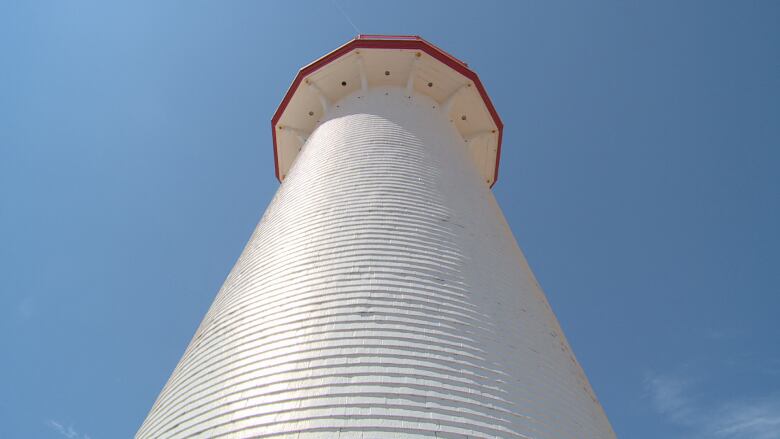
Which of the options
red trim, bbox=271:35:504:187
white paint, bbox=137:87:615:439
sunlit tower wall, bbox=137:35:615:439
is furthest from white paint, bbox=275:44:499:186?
white paint, bbox=137:87:615:439

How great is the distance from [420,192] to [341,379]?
3.57 metres

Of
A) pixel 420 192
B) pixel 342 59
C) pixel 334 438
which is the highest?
pixel 342 59

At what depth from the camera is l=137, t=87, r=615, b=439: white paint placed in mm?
4496

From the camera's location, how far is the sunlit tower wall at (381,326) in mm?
4508

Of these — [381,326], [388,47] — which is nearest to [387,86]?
[388,47]

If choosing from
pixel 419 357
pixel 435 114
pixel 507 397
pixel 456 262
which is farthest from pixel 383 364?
pixel 435 114

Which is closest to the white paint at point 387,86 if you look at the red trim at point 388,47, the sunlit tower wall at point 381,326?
the red trim at point 388,47

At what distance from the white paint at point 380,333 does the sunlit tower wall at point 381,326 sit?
0.06 feet

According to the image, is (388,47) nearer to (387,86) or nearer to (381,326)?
(387,86)

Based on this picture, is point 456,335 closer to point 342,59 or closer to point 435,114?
point 435,114

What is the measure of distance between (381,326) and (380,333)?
0.33ft

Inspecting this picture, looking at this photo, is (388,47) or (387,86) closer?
(388,47)

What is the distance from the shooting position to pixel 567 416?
5.00 metres

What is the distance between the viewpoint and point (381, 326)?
17.0ft
